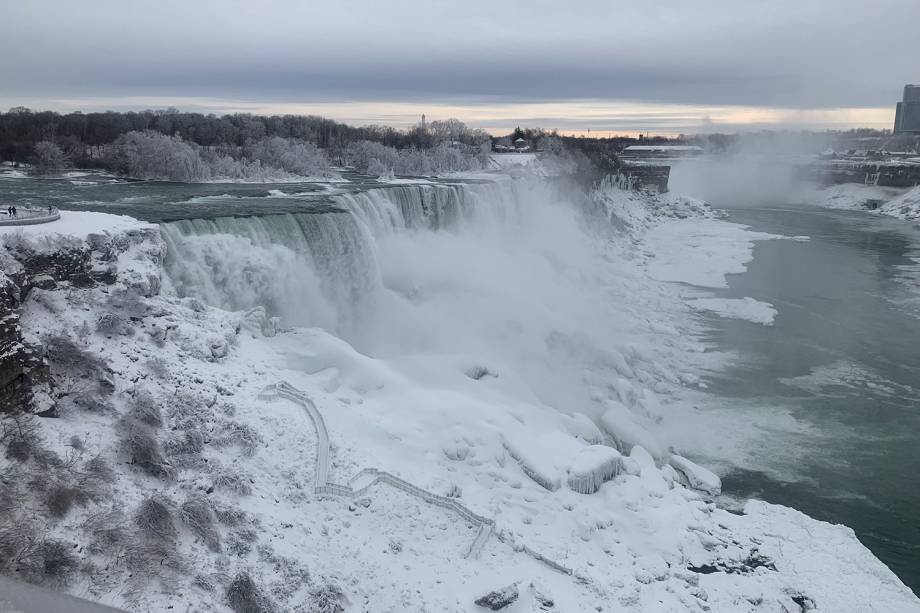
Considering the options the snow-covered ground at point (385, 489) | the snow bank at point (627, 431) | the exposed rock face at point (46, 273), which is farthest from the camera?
the snow bank at point (627, 431)

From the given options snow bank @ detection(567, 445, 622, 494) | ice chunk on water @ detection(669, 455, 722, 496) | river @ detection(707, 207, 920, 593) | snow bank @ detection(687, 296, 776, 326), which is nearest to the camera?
snow bank @ detection(567, 445, 622, 494)

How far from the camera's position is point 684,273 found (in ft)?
123

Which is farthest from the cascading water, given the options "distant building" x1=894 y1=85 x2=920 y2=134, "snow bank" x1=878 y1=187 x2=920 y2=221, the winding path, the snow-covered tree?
"distant building" x1=894 y1=85 x2=920 y2=134

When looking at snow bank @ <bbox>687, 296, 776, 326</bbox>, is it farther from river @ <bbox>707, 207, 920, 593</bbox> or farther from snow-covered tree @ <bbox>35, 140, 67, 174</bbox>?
snow-covered tree @ <bbox>35, 140, 67, 174</bbox>

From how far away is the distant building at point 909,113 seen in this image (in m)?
142

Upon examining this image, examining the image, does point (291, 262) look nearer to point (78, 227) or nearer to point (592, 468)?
point (78, 227)

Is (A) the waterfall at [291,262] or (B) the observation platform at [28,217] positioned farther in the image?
(A) the waterfall at [291,262]

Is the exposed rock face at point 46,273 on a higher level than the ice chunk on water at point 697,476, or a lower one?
higher

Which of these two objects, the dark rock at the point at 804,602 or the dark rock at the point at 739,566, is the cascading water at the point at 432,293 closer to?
the dark rock at the point at 739,566

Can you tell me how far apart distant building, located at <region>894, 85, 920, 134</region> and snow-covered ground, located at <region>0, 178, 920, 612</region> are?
158179 millimetres

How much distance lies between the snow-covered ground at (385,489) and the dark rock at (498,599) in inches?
4.5

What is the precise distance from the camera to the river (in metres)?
13.9

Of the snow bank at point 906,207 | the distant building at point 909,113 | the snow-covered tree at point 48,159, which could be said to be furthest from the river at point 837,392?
the distant building at point 909,113

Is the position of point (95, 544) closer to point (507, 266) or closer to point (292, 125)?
point (507, 266)
